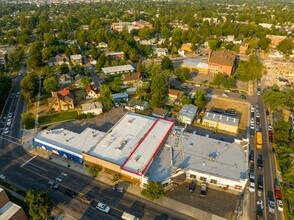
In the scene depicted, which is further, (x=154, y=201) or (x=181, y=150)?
(x=181, y=150)

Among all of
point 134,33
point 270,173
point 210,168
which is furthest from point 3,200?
point 134,33

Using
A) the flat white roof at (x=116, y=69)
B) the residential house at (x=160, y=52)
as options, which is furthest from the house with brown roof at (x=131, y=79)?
the residential house at (x=160, y=52)

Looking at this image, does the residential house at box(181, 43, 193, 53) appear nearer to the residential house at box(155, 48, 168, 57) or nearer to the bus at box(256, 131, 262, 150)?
the residential house at box(155, 48, 168, 57)

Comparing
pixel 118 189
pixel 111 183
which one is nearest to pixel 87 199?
pixel 111 183

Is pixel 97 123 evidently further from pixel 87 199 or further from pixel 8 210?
pixel 8 210

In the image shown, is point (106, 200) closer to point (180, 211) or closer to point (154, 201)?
point (154, 201)
